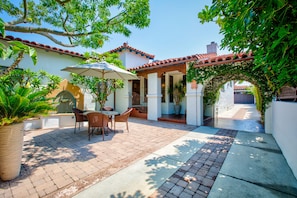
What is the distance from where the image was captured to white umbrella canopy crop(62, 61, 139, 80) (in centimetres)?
493

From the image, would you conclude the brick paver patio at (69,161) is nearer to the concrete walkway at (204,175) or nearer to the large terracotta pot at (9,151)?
the large terracotta pot at (9,151)

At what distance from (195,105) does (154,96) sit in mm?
2870

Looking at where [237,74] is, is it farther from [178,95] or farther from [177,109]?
[177,109]

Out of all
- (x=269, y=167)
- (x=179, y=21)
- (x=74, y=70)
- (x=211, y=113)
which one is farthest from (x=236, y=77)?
(x=74, y=70)

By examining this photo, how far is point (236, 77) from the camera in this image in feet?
26.5

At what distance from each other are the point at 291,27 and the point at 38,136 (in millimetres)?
7335

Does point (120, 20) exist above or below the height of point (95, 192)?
above

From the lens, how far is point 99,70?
5.57 m

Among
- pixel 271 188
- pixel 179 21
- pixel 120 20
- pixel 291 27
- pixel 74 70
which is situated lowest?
pixel 271 188

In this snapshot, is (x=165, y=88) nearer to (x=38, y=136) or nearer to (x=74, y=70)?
(x=74, y=70)

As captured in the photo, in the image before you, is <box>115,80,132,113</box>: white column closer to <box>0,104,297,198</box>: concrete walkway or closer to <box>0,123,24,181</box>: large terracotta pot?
<box>0,104,297,198</box>: concrete walkway

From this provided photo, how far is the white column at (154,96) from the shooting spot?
914 cm

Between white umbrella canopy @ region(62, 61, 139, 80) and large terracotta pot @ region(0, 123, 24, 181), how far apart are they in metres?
2.84

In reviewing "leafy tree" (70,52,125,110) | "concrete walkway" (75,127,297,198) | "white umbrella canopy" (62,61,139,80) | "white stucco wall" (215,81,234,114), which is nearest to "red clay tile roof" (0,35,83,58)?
"leafy tree" (70,52,125,110)
